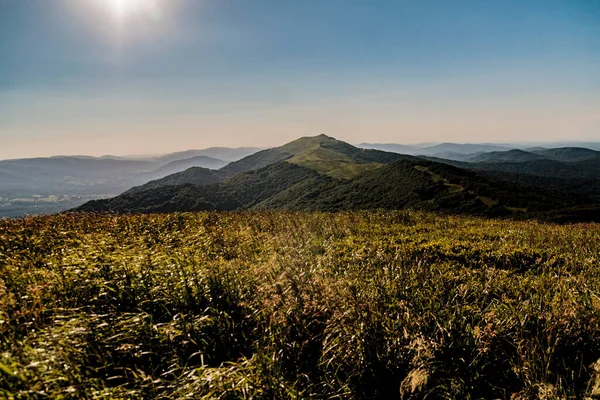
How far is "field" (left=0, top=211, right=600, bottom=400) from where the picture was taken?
3.32 metres

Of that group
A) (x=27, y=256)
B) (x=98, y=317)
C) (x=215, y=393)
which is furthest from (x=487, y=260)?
(x=27, y=256)

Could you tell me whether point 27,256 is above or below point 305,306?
above

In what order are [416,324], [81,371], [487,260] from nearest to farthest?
[81,371] < [416,324] < [487,260]

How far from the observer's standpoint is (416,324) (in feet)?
14.6

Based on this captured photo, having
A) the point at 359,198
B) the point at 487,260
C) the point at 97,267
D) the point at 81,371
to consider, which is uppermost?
the point at 97,267

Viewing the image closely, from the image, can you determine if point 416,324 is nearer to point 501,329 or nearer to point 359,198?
point 501,329

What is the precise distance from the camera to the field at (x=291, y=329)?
3324 mm

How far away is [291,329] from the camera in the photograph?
460cm

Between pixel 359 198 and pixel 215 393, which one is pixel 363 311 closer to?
pixel 215 393

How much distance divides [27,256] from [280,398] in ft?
24.2

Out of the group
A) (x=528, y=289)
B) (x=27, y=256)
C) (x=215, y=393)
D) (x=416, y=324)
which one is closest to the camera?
(x=215, y=393)

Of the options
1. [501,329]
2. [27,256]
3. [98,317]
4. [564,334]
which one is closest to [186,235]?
[27,256]

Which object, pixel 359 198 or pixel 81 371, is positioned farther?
pixel 359 198

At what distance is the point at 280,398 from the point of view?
326cm
